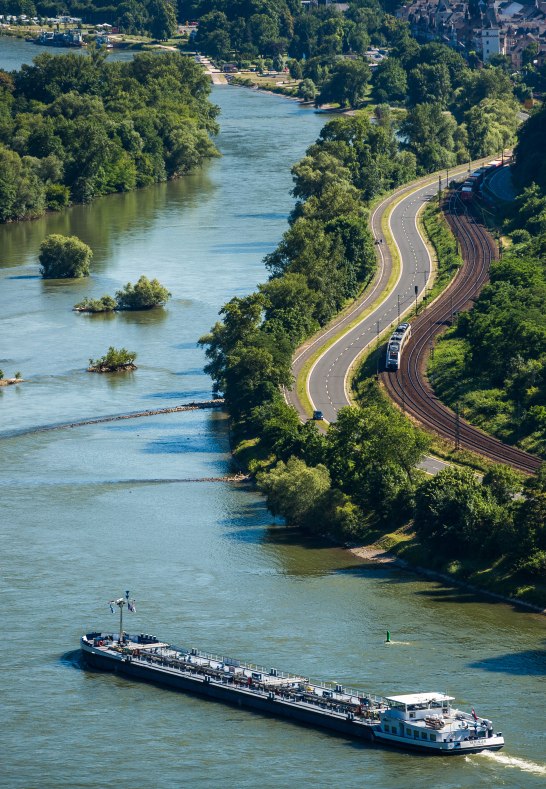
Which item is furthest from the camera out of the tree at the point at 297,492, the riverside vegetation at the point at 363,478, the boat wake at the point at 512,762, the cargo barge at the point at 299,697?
the tree at the point at 297,492

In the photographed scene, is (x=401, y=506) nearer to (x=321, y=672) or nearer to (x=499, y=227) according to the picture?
(x=321, y=672)

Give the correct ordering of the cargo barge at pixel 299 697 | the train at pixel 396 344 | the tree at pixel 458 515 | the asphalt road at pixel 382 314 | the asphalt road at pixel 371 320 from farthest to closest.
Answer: the train at pixel 396 344
the asphalt road at pixel 382 314
the asphalt road at pixel 371 320
the tree at pixel 458 515
the cargo barge at pixel 299 697

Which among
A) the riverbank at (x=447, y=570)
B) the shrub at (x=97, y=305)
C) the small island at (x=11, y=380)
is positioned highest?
the shrub at (x=97, y=305)

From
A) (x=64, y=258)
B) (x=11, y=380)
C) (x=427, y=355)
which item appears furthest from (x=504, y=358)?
(x=64, y=258)

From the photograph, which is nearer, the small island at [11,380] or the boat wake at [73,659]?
the boat wake at [73,659]

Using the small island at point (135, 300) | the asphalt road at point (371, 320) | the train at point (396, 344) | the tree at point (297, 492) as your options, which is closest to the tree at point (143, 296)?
the small island at point (135, 300)

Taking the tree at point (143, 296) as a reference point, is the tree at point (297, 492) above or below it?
below

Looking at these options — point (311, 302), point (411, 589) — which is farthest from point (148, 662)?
point (311, 302)

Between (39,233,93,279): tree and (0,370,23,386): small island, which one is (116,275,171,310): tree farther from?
(0,370,23,386): small island

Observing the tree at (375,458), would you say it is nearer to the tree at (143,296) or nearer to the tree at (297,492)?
the tree at (297,492)
